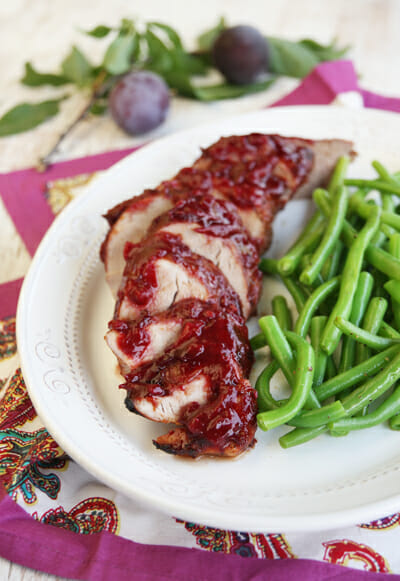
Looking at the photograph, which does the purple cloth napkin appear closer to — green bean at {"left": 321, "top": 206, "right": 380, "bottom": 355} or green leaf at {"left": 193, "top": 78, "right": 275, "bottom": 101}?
green bean at {"left": 321, "top": 206, "right": 380, "bottom": 355}

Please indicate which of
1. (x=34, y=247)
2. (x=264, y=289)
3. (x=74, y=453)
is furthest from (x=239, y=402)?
(x=34, y=247)

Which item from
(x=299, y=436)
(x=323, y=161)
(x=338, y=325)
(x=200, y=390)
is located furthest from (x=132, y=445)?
(x=323, y=161)

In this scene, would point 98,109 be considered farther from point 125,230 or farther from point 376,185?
point 376,185

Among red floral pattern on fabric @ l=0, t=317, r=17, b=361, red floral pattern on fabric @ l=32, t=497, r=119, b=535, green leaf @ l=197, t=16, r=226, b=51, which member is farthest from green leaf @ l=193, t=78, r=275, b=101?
red floral pattern on fabric @ l=32, t=497, r=119, b=535

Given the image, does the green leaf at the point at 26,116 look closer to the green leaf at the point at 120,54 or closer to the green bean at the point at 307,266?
the green leaf at the point at 120,54

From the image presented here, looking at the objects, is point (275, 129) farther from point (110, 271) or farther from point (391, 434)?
point (391, 434)

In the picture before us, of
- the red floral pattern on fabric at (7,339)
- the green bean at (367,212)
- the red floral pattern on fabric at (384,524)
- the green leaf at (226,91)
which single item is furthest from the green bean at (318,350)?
the green leaf at (226,91)
